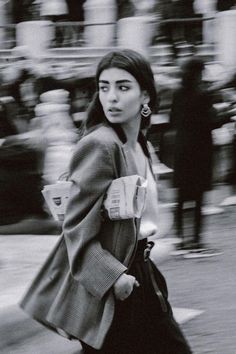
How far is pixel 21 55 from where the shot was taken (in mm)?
14883

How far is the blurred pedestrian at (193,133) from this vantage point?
27.2 ft

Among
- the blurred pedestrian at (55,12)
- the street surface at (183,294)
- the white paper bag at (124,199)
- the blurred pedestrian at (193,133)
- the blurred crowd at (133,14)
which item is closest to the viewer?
the white paper bag at (124,199)

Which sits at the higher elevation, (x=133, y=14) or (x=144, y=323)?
(x=144, y=323)

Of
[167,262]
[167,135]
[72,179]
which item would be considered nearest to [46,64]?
[167,135]

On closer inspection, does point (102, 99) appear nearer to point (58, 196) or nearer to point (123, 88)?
point (123, 88)

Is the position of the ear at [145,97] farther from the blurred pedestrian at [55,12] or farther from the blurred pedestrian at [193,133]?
the blurred pedestrian at [55,12]

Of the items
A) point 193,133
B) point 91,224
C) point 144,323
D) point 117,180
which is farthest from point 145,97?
point 193,133

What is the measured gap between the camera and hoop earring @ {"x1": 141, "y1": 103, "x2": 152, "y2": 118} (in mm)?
3621

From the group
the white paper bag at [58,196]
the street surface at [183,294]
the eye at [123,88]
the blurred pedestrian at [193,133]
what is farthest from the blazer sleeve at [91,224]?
the blurred pedestrian at [193,133]

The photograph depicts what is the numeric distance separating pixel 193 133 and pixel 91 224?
508 cm

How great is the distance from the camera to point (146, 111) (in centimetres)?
364

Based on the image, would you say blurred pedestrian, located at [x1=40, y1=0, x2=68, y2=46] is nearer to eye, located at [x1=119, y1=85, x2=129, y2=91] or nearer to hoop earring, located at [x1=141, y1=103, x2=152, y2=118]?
hoop earring, located at [x1=141, y1=103, x2=152, y2=118]

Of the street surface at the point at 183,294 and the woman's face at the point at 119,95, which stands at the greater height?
the woman's face at the point at 119,95

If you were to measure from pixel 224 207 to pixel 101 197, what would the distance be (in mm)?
7410
